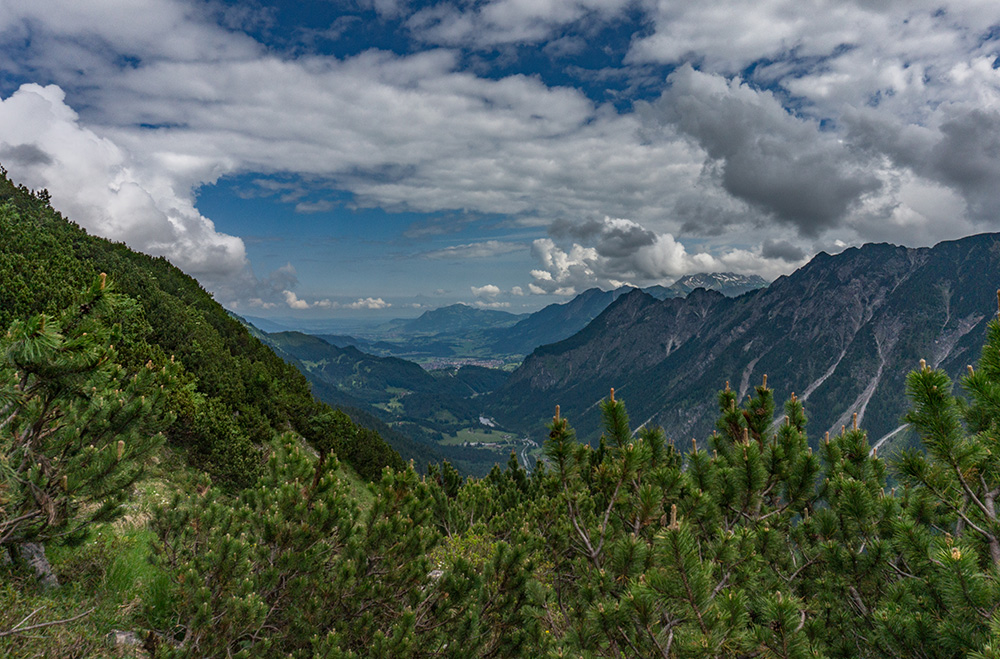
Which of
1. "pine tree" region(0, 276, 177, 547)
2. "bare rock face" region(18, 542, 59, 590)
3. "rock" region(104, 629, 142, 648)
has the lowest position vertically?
"rock" region(104, 629, 142, 648)

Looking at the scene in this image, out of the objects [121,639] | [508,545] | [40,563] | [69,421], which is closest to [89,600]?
[121,639]

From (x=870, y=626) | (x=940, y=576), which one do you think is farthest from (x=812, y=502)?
(x=940, y=576)

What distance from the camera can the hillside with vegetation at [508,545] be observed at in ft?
18.5

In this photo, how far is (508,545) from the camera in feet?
28.8

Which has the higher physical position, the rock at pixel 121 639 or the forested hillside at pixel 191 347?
the forested hillside at pixel 191 347

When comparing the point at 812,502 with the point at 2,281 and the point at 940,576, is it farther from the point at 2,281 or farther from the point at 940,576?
the point at 2,281

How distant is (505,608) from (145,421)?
710 centimetres

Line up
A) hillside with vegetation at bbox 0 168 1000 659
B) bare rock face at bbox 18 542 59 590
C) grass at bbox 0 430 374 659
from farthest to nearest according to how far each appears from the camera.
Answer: bare rock face at bbox 18 542 59 590 < grass at bbox 0 430 374 659 < hillside with vegetation at bbox 0 168 1000 659

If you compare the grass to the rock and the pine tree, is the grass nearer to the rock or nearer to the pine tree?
the rock

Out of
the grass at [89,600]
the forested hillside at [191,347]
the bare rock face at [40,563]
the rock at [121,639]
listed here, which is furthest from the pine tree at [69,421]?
the forested hillside at [191,347]

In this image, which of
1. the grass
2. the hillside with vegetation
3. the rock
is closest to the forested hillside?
the grass

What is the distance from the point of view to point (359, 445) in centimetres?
3494

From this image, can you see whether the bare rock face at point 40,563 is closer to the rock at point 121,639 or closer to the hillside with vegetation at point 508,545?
the hillside with vegetation at point 508,545

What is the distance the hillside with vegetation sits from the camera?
565cm
